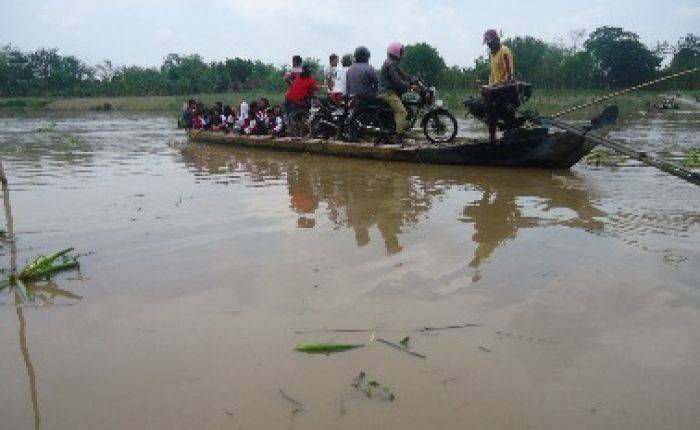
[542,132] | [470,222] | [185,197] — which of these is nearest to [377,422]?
[470,222]

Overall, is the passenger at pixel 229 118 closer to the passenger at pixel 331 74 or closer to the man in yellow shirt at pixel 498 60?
the passenger at pixel 331 74

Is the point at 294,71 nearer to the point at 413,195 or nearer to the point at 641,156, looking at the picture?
the point at 413,195

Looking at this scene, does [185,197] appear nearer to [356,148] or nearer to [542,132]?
[356,148]

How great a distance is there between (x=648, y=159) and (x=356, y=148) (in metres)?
4.71

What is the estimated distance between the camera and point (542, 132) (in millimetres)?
7070

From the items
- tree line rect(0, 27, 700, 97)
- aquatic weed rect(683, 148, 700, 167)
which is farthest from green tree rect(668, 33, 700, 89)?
aquatic weed rect(683, 148, 700, 167)

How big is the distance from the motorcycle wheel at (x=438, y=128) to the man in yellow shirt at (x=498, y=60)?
1373mm

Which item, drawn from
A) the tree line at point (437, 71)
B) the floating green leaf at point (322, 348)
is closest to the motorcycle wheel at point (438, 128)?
the floating green leaf at point (322, 348)

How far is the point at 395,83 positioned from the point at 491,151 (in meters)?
1.74

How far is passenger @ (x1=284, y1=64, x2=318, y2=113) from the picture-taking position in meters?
9.45

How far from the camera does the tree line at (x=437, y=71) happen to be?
39.6 meters

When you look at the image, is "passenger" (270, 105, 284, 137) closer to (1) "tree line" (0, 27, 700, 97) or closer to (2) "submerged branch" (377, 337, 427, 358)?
(2) "submerged branch" (377, 337, 427, 358)

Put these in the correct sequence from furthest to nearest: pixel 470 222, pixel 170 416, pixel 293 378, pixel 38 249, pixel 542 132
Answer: pixel 542 132 → pixel 470 222 → pixel 38 249 → pixel 293 378 → pixel 170 416

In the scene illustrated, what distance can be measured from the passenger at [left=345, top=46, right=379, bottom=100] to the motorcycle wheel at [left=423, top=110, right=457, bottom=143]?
0.97m
